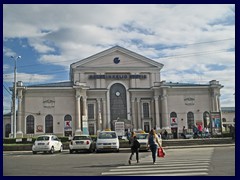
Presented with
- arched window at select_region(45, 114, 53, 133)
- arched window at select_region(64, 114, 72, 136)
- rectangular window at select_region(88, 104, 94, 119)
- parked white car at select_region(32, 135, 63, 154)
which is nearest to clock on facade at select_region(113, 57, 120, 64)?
rectangular window at select_region(88, 104, 94, 119)

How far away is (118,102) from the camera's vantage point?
2437 inches

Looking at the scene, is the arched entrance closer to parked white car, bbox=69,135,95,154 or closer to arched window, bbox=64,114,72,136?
arched window, bbox=64,114,72,136

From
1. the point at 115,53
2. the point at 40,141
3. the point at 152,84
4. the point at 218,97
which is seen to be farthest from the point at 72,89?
the point at 40,141

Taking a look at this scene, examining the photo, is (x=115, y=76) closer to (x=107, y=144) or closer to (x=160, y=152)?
(x=107, y=144)

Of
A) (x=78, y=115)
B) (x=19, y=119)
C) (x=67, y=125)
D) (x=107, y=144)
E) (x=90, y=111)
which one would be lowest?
(x=107, y=144)

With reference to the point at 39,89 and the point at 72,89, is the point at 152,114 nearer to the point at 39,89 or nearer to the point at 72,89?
the point at 72,89

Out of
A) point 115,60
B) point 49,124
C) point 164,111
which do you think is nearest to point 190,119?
point 164,111

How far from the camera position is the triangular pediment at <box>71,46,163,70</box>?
62.2 metres

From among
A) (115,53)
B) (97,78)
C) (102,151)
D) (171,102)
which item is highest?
(115,53)

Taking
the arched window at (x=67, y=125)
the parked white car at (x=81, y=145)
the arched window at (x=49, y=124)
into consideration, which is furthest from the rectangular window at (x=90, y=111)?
the parked white car at (x=81, y=145)

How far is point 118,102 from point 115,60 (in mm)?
7638

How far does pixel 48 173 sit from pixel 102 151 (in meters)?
13.7

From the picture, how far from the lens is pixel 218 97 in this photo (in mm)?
61719

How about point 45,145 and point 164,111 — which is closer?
point 45,145
